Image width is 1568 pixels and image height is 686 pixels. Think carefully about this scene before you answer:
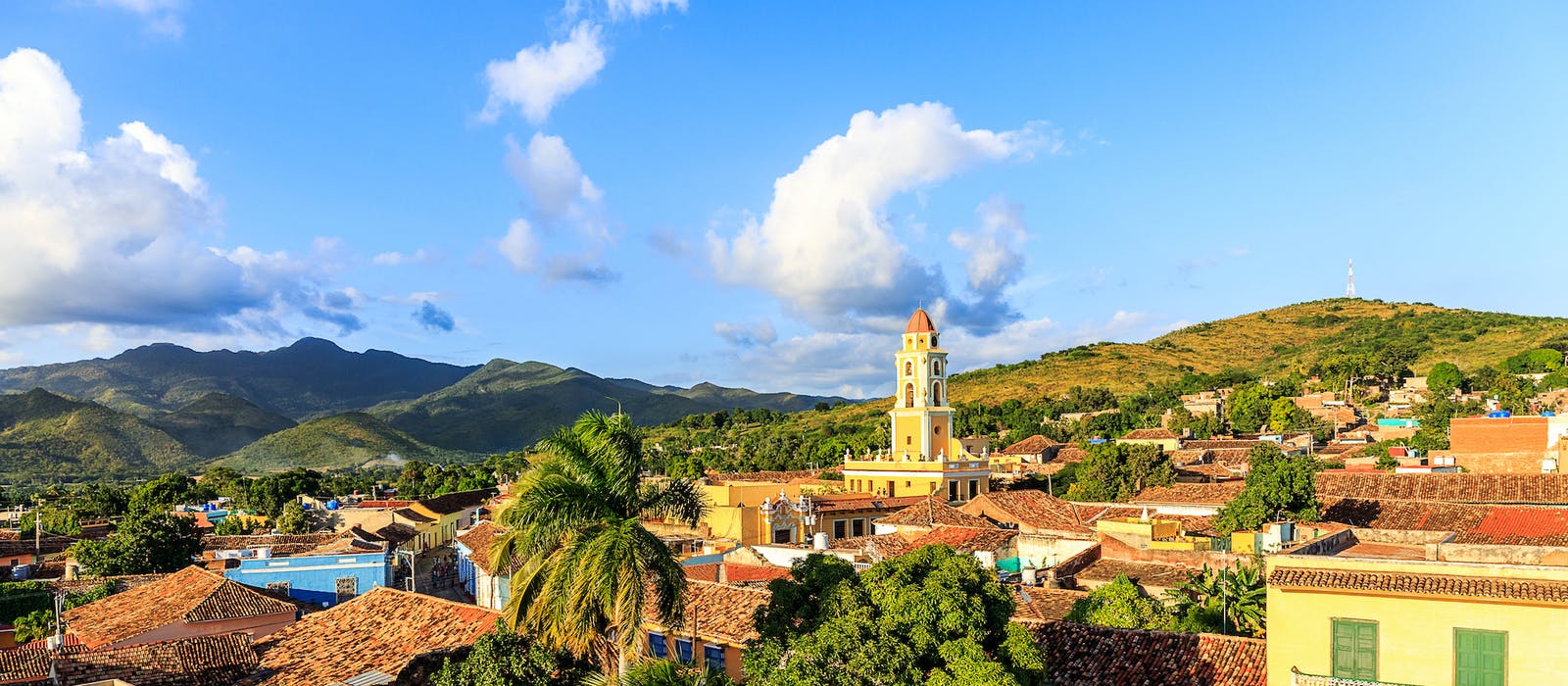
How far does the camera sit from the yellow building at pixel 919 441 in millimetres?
48344

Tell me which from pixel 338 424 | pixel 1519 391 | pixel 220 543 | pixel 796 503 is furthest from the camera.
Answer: pixel 338 424

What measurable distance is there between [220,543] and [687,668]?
123 ft

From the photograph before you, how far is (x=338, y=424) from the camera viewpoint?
512 feet

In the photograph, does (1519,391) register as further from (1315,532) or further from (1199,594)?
(1199,594)

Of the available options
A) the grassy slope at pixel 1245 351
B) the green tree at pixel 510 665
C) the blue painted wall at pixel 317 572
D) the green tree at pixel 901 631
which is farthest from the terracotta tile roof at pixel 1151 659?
the grassy slope at pixel 1245 351

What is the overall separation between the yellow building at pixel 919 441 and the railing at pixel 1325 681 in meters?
36.1

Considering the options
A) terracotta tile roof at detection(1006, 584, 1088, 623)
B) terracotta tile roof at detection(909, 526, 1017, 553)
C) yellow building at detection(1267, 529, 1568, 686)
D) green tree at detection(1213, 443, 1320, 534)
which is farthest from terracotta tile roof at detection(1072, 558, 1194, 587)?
yellow building at detection(1267, 529, 1568, 686)

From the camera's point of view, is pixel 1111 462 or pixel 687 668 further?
pixel 1111 462

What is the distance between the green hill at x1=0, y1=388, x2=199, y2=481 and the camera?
124250mm

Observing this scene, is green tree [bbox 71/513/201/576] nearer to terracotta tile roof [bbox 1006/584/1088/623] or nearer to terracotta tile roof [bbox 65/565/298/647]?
terracotta tile roof [bbox 65/565/298/647]

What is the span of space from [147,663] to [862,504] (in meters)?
26.1

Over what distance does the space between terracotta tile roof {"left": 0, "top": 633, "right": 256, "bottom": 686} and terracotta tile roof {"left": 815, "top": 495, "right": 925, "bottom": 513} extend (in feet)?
67.2

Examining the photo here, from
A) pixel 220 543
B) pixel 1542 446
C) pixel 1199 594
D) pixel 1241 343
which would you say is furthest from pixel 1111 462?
pixel 1241 343

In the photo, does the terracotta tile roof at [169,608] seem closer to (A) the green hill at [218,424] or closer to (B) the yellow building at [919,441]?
(B) the yellow building at [919,441]
